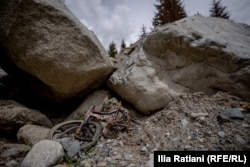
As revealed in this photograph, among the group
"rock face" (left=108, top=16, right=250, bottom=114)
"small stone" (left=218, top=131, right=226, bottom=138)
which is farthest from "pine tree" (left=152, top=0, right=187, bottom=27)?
"small stone" (left=218, top=131, right=226, bottom=138)

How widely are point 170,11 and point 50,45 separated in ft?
43.1

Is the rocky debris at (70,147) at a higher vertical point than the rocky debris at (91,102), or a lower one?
lower

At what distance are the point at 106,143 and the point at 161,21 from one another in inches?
543

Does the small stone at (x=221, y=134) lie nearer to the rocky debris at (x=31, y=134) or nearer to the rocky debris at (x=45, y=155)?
the rocky debris at (x=45, y=155)

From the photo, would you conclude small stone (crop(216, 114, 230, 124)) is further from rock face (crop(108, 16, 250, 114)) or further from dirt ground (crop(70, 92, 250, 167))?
rock face (crop(108, 16, 250, 114))

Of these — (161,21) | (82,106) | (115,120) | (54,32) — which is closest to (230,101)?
(115,120)

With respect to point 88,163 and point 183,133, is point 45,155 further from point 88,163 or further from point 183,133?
point 183,133

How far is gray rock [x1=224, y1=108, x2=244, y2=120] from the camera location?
11.6 feet

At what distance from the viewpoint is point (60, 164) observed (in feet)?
10.2

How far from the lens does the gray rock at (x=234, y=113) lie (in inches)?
140

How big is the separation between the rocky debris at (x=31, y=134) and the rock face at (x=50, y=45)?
1354 millimetres

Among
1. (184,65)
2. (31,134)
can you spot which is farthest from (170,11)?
(31,134)

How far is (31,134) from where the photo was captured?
4.14 meters

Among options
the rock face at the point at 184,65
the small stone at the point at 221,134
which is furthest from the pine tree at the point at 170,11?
the small stone at the point at 221,134
